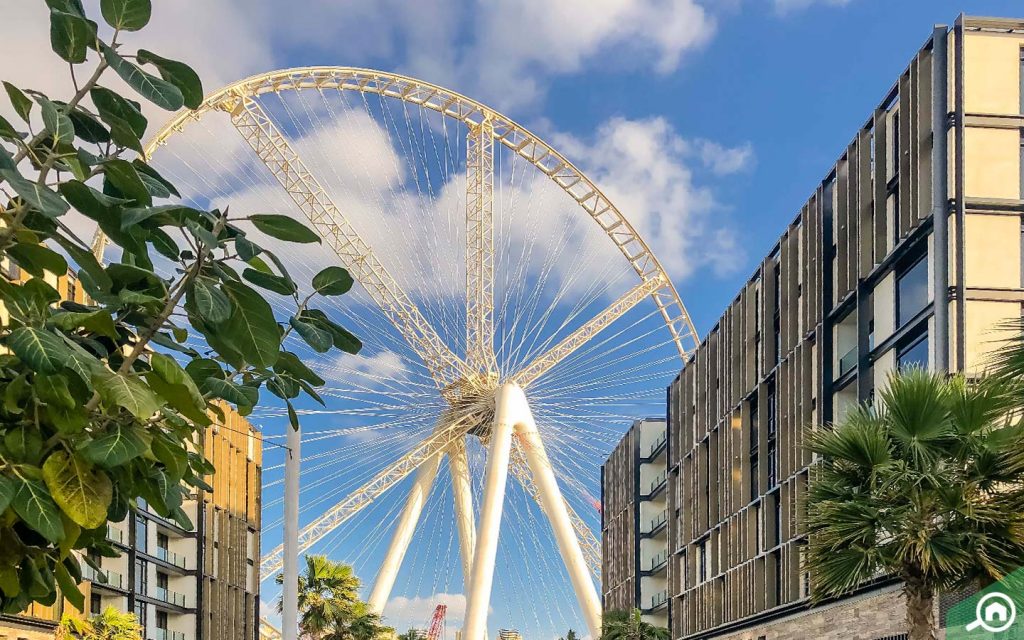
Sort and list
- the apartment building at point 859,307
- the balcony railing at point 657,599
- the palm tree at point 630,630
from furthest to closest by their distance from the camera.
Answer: the balcony railing at point 657,599, the palm tree at point 630,630, the apartment building at point 859,307

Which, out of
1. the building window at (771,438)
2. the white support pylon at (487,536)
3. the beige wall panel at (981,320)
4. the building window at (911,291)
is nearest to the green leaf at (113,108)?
the beige wall panel at (981,320)

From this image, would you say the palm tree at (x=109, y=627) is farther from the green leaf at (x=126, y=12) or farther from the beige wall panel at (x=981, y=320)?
the green leaf at (x=126, y=12)

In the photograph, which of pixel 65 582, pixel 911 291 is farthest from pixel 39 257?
pixel 911 291

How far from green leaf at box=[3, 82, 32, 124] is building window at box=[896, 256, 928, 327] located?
31244 millimetres

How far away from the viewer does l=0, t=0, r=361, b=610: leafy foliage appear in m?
5.45

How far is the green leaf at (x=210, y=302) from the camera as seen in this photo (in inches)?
213

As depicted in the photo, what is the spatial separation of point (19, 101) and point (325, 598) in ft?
190

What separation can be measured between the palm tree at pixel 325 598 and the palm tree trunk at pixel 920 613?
42477 millimetres

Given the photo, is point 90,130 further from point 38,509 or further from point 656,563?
point 656,563

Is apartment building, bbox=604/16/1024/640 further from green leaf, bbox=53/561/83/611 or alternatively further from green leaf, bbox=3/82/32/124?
green leaf, bbox=3/82/32/124

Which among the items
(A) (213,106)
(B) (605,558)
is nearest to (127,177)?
(A) (213,106)

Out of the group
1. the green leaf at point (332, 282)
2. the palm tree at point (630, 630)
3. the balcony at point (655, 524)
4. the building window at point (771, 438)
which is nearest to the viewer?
the green leaf at point (332, 282)

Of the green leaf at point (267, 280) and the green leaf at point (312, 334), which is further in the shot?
the green leaf at point (312, 334)

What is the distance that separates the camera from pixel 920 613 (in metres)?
22.1
